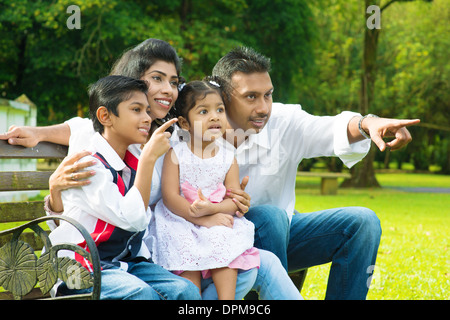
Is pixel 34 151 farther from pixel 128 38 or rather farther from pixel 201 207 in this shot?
pixel 128 38

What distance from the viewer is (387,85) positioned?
83.1 feet

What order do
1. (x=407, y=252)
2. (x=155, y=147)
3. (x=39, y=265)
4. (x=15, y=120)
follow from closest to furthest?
(x=39, y=265)
(x=155, y=147)
(x=407, y=252)
(x=15, y=120)

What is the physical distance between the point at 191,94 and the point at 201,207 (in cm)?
63

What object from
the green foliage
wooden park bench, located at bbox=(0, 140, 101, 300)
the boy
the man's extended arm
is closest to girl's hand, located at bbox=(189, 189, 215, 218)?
the boy

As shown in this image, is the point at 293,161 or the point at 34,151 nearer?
the point at 34,151

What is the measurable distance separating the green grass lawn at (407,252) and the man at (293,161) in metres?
1.74

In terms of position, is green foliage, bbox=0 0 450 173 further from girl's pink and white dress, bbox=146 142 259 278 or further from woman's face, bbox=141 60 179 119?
girl's pink and white dress, bbox=146 142 259 278

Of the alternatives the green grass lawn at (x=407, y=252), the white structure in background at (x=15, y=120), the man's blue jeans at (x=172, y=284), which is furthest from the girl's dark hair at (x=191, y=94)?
the white structure in background at (x=15, y=120)

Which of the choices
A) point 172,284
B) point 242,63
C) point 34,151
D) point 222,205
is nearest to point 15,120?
point 34,151

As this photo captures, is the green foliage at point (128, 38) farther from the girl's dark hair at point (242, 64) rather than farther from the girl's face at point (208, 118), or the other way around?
the girl's face at point (208, 118)

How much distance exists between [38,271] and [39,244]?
2.74 ft

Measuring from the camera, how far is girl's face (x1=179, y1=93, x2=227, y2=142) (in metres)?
2.81

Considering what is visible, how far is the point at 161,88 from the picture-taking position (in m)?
2.91

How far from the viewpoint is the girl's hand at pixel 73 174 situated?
2.34 meters
